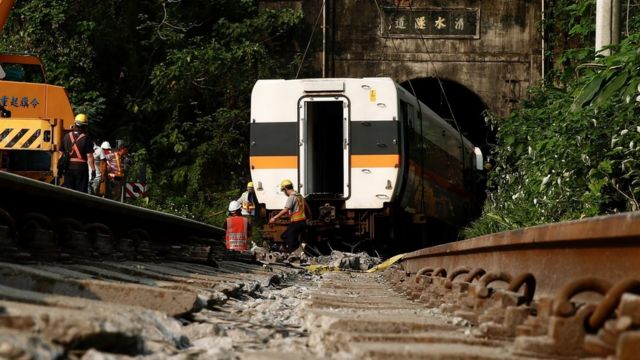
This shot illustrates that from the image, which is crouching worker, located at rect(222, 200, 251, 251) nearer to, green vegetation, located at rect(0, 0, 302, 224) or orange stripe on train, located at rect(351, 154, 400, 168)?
orange stripe on train, located at rect(351, 154, 400, 168)

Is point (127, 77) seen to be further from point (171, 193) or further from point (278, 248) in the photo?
point (278, 248)

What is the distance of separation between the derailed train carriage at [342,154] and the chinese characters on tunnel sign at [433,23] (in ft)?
23.9

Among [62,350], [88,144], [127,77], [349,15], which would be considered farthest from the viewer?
[127,77]

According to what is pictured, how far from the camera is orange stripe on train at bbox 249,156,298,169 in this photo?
17094 millimetres

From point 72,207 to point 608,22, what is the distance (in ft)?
26.8

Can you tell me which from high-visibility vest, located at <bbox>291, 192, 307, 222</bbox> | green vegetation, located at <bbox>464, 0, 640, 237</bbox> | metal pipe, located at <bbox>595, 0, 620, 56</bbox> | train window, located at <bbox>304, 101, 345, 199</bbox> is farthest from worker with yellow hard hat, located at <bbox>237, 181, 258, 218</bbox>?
metal pipe, located at <bbox>595, 0, 620, 56</bbox>

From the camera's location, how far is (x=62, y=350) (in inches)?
106

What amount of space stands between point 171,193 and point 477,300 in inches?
869

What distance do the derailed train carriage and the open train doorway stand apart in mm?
15

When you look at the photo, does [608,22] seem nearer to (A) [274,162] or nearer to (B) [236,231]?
(A) [274,162]

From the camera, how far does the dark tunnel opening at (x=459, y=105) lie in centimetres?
2933

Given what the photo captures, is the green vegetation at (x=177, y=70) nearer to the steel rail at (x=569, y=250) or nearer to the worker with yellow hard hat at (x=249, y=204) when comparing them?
the worker with yellow hard hat at (x=249, y=204)

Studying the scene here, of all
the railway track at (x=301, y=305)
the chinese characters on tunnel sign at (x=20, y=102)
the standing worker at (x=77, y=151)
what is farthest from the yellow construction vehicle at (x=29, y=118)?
the railway track at (x=301, y=305)

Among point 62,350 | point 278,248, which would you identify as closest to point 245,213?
point 278,248
